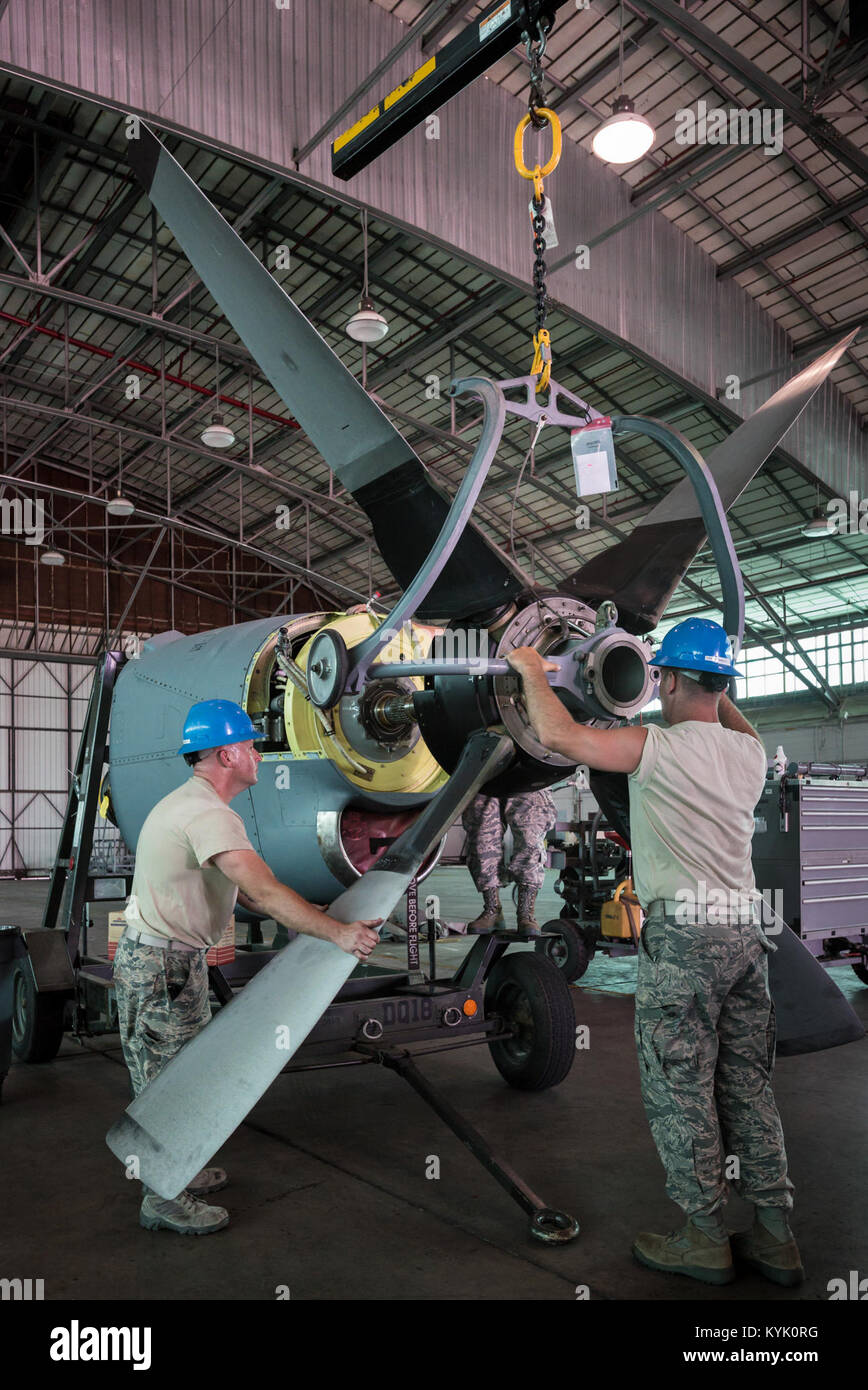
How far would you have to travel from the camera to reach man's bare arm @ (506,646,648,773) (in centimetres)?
380

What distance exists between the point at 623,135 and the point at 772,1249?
37.9 ft

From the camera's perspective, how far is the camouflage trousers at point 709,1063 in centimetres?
365

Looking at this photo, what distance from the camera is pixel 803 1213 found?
13.7 feet

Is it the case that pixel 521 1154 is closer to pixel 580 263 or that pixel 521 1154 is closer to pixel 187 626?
pixel 580 263

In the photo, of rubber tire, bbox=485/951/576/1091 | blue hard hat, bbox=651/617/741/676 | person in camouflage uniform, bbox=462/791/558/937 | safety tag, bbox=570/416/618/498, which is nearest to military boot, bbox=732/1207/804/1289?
blue hard hat, bbox=651/617/741/676

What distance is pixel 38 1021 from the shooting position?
6.93 meters

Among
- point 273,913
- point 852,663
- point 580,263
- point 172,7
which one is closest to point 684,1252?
point 273,913

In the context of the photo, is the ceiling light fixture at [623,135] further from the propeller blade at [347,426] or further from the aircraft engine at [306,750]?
the propeller blade at [347,426]

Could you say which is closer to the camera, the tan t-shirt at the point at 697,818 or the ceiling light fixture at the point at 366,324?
the tan t-shirt at the point at 697,818

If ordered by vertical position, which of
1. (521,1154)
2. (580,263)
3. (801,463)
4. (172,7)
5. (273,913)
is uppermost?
(172,7)

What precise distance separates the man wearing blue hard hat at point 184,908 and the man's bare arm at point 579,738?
1.36 metres

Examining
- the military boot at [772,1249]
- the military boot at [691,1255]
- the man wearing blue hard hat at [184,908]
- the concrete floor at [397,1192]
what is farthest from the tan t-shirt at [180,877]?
the military boot at [772,1249]

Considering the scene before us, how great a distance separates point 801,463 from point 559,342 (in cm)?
596

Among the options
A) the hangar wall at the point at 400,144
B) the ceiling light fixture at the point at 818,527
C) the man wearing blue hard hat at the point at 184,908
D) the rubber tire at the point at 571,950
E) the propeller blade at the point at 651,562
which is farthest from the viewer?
the ceiling light fixture at the point at 818,527
